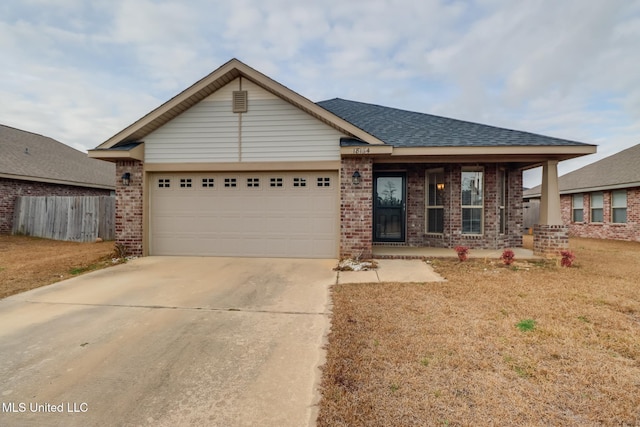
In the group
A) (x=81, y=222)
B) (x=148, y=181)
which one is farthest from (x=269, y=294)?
(x=81, y=222)

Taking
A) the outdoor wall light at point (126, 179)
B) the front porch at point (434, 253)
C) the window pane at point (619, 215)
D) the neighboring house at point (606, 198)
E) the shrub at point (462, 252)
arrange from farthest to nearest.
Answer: the window pane at point (619, 215), the neighboring house at point (606, 198), the outdoor wall light at point (126, 179), the front porch at point (434, 253), the shrub at point (462, 252)

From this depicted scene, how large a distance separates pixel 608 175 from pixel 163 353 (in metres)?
19.6

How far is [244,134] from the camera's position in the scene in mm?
7969

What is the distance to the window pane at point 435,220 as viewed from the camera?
29.9 ft

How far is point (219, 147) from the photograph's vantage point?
8.03 metres

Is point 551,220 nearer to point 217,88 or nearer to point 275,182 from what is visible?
point 275,182

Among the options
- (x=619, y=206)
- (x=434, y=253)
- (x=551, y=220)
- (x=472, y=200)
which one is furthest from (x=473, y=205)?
(x=619, y=206)

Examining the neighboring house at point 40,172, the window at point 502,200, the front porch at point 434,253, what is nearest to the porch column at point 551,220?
the front porch at point 434,253

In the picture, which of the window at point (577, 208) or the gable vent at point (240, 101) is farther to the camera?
the window at point (577, 208)

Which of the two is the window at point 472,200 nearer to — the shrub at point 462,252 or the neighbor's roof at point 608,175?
the shrub at point 462,252

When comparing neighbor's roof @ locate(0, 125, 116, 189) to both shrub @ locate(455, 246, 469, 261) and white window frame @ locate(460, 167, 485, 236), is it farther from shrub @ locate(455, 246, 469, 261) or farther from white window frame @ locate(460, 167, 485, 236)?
white window frame @ locate(460, 167, 485, 236)

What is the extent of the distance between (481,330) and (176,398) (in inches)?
121

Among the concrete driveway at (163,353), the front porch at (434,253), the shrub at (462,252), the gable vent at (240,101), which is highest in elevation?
the gable vent at (240,101)

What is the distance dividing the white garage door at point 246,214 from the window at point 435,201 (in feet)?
10.6
